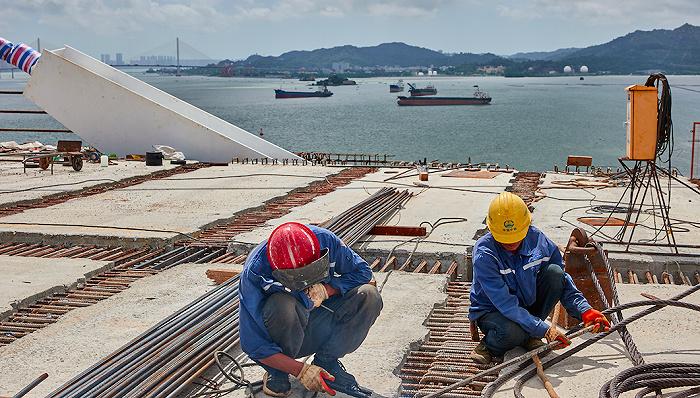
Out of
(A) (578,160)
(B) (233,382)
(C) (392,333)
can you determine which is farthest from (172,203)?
(A) (578,160)

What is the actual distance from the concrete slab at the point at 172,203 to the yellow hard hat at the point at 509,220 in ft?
17.0

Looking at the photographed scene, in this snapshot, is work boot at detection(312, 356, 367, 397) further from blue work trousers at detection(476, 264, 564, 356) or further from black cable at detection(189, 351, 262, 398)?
blue work trousers at detection(476, 264, 564, 356)

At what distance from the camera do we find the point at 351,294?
4199 mm

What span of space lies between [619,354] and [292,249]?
232 centimetres

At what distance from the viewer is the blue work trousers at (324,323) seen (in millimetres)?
3963

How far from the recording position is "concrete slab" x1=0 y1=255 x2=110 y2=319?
6.41m

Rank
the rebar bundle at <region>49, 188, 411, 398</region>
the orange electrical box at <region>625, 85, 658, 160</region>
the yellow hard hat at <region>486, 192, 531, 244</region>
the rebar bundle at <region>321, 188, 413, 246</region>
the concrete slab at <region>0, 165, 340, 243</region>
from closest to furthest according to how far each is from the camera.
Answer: the rebar bundle at <region>49, 188, 411, 398</region>
the yellow hard hat at <region>486, 192, 531, 244</region>
the orange electrical box at <region>625, 85, 658, 160</region>
the rebar bundle at <region>321, 188, 413, 246</region>
the concrete slab at <region>0, 165, 340, 243</region>

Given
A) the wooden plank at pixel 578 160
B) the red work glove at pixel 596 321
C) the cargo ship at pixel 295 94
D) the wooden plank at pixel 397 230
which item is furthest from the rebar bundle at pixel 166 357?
the cargo ship at pixel 295 94

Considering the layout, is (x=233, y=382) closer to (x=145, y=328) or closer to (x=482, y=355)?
(x=145, y=328)

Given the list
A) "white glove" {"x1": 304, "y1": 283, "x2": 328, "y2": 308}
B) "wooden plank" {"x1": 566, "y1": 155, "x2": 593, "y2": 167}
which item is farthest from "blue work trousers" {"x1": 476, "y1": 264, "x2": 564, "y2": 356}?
"wooden plank" {"x1": 566, "y1": 155, "x2": 593, "y2": 167}

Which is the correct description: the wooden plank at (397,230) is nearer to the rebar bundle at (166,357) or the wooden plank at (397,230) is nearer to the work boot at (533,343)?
the rebar bundle at (166,357)

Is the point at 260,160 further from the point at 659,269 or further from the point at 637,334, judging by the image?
the point at 637,334

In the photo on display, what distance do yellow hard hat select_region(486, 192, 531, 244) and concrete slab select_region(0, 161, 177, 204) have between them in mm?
8577

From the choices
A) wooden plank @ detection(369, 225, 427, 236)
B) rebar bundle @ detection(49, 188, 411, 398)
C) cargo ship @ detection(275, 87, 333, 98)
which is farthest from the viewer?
cargo ship @ detection(275, 87, 333, 98)
